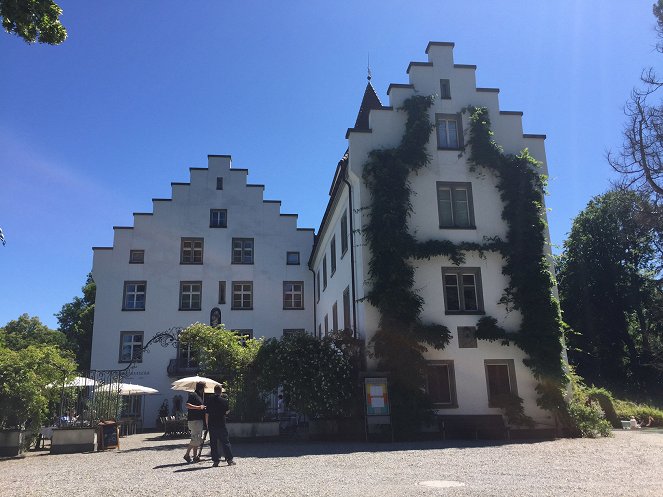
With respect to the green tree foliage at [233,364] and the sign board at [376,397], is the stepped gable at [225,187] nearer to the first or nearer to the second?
the green tree foliage at [233,364]

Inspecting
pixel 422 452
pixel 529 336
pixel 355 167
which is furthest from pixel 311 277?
pixel 422 452

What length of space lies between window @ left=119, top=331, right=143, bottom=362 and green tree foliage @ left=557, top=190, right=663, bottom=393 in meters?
30.1

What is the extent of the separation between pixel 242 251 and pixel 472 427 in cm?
2028

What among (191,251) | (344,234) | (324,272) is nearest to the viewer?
(344,234)

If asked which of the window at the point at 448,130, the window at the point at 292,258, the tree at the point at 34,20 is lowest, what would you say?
the tree at the point at 34,20

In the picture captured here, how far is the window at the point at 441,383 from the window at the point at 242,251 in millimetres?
17868

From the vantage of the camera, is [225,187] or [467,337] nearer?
[467,337]

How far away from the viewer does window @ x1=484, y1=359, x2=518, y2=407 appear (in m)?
19.5

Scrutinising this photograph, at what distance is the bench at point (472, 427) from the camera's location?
1806 cm

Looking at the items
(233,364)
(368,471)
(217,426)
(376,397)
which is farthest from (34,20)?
(233,364)

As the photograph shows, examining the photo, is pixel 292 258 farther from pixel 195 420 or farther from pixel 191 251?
pixel 195 420

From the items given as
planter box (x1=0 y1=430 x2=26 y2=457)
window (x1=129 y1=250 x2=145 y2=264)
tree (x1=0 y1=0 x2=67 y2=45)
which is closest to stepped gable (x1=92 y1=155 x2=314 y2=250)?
window (x1=129 y1=250 x2=145 y2=264)

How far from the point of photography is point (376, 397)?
1736 cm

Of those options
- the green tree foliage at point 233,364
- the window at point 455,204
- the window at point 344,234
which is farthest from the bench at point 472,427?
the window at point 344,234
